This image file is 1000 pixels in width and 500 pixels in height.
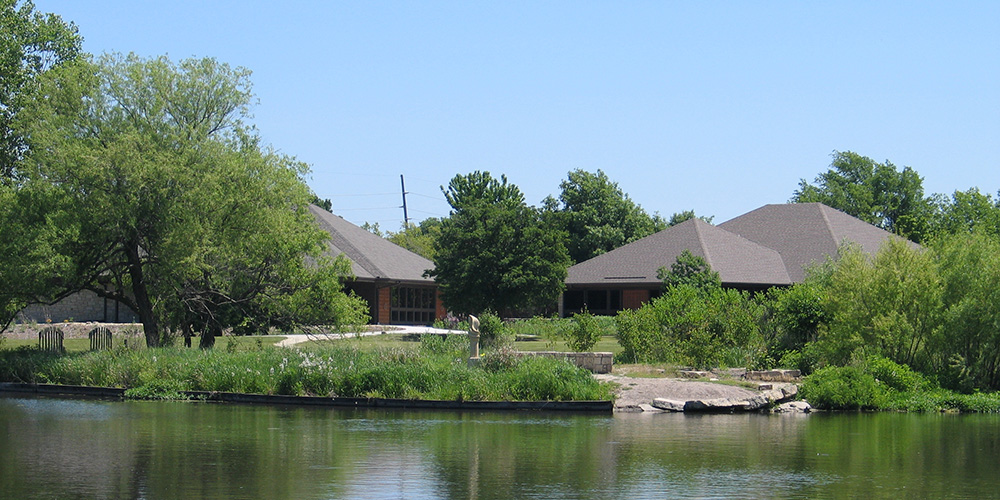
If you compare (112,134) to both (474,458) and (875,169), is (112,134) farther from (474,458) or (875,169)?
(875,169)

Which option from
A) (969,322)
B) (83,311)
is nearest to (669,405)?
(969,322)

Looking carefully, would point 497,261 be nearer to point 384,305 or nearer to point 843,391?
point 384,305

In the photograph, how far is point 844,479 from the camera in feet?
50.2

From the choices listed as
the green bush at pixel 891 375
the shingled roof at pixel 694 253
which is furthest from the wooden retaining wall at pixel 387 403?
the shingled roof at pixel 694 253

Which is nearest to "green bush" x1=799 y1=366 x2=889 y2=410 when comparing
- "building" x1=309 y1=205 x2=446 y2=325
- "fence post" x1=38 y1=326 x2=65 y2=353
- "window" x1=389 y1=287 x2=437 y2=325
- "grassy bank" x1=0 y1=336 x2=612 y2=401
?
"grassy bank" x1=0 y1=336 x2=612 y2=401

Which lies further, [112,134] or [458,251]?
[458,251]

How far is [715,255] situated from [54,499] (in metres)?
44.6

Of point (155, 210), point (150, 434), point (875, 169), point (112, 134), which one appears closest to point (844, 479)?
point (150, 434)

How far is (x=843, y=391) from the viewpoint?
26781 mm

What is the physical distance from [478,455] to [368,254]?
41358 mm

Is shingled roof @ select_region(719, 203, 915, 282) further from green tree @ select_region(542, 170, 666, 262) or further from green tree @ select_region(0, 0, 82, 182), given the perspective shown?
green tree @ select_region(0, 0, 82, 182)

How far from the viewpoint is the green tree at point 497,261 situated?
161ft

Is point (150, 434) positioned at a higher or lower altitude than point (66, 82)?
lower

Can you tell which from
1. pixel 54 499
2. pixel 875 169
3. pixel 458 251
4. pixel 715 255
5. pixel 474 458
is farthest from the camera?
pixel 875 169
